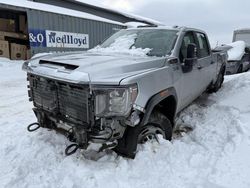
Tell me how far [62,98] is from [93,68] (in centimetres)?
60

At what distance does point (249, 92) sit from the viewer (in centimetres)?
564

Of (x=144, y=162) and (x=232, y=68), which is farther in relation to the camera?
(x=232, y=68)

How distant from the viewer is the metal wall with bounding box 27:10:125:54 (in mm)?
13453

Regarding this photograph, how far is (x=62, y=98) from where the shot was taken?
3061mm

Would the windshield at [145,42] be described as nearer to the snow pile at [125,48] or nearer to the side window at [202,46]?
the snow pile at [125,48]

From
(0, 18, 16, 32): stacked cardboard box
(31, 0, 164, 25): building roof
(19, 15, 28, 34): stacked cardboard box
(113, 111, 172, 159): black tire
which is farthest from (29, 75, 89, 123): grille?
(31, 0, 164, 25): building roof

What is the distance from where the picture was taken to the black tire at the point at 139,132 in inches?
124

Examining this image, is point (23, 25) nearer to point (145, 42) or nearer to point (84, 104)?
point (145, 42)

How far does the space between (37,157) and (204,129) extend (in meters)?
2.87

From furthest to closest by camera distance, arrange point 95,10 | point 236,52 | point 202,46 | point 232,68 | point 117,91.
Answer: point 95,10
point 236,52
point 232,68
point 202,46
point 117,91

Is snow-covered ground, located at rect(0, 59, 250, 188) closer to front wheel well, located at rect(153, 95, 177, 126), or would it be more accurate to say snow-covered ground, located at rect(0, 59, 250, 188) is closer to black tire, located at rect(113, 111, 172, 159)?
black tire, located at rect(113, 111, 172, 159)

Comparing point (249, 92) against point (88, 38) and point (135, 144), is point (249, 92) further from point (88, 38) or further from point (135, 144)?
point (88, 38)

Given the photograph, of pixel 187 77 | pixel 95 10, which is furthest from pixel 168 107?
pixel 95 10

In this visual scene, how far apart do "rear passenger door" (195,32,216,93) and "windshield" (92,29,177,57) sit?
1013 mm
